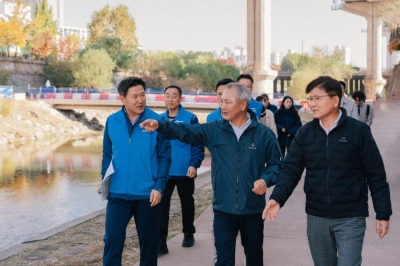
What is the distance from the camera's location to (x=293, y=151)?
5.08 metres


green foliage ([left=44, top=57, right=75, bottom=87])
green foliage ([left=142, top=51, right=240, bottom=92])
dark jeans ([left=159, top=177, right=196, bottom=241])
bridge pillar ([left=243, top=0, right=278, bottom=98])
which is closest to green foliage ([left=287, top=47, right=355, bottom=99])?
green foliage ([left=142, top=51, right=240, bottom=92])

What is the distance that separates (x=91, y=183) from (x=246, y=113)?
22439 millimetres

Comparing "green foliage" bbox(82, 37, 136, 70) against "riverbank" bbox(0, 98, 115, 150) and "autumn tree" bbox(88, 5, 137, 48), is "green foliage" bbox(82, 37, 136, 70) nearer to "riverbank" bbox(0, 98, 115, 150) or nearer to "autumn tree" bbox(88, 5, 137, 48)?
"autumn tree" bbox(88, 5, 137, 48)

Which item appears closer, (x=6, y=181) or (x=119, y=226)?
(x=119, y=226)

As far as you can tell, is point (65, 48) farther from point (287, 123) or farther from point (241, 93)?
point (241, 93)

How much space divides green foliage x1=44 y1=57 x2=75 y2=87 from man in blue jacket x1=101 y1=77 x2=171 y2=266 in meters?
74.2

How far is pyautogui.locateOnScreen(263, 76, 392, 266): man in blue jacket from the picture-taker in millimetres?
4836

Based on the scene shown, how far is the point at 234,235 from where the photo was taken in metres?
5.64

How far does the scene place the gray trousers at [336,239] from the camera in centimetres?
482

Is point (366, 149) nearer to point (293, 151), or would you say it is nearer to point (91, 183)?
point (293, 151)

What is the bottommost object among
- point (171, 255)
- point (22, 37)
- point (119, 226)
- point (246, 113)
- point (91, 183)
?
point (91, 183)

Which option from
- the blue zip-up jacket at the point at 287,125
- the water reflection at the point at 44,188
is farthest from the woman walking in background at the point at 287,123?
the water reflection at the point at 44,188

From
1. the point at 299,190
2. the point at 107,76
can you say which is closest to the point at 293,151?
the point at 299,190

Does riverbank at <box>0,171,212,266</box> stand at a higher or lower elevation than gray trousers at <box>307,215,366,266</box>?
lower
